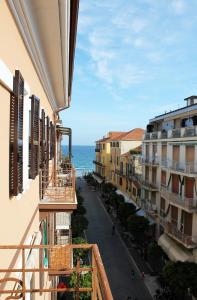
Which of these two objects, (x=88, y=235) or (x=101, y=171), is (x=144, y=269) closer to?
(x=88, y=235)

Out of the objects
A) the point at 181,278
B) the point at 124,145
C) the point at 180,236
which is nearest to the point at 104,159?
the point at 124,145

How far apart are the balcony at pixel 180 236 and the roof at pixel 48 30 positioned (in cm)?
1949

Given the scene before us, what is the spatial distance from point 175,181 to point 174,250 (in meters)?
5.69

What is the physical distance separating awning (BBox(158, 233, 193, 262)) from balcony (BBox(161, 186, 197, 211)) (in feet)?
10.6

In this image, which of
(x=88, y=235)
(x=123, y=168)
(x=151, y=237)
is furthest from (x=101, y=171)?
(x=151, y=237)

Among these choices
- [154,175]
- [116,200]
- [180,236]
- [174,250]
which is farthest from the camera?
[116,200]

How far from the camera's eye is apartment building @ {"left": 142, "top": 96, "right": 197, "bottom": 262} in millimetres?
24922

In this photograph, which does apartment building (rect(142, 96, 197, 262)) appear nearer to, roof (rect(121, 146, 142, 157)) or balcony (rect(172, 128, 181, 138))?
balcony (rect(172, 128, 181, 138))

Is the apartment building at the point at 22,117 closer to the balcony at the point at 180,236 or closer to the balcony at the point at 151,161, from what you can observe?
the balcony at the point at 180,236

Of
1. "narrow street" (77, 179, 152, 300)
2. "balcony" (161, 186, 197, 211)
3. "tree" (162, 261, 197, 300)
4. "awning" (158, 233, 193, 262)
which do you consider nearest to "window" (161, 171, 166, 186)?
"balcony" (161, 186, 197, 211)

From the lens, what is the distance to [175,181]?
2884 cm

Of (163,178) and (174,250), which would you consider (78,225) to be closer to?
(174,250)

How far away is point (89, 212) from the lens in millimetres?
49969

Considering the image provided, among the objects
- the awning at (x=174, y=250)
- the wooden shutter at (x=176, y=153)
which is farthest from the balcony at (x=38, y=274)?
the wooden shutter at (x=176, y=153)
